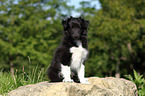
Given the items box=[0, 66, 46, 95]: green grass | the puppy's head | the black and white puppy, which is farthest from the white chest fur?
box=[0, 66, 46, 95]: green grass

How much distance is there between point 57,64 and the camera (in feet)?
19.3

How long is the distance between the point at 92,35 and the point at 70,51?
28965mm

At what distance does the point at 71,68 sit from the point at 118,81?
2.91 meters

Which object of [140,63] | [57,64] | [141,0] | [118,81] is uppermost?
[141,0]

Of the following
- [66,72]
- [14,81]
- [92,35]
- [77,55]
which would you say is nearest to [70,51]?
[77,55]

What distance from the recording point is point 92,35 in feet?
113

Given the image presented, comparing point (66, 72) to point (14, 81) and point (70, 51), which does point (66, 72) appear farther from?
point (14, 81)

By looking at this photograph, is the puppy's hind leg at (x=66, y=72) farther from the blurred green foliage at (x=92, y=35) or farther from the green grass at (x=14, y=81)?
the blurred green foliage at (x=92, y=35)

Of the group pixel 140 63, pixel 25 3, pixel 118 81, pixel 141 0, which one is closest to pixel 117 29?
pixel 141 0

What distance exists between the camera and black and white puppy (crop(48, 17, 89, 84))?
566 centimetres

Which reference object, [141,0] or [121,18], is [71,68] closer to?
[121,18]

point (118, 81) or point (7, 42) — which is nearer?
point (118, 81)

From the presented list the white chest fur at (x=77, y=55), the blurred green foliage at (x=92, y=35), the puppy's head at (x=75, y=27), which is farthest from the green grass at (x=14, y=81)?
the blurred green foliage at (x=92, y=35)

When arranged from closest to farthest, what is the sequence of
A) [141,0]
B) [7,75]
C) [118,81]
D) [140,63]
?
[118,81] < [7,75] < [141,0] < [140,63]
